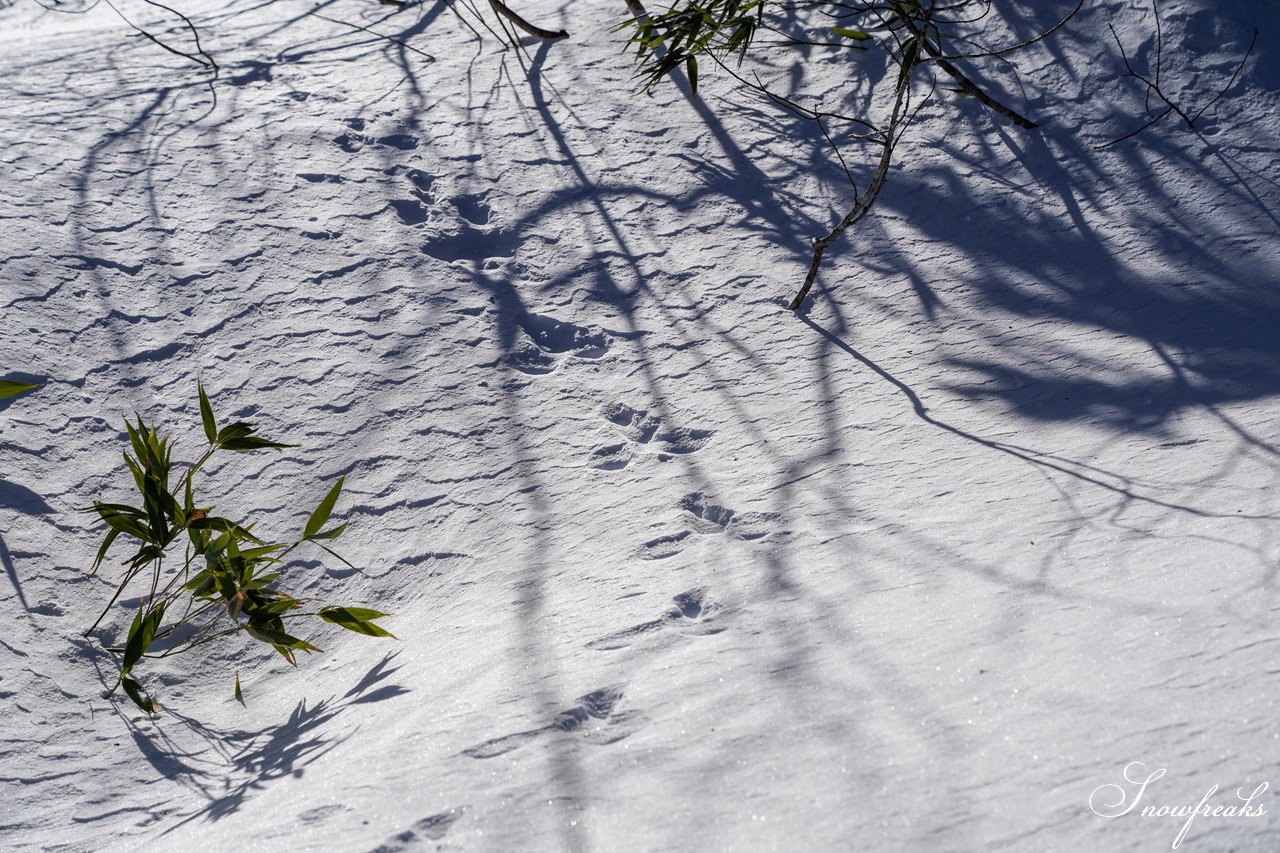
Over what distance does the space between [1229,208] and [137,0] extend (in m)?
4.59

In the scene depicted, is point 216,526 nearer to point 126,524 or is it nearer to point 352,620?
point 126,524

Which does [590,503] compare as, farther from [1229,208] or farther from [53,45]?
[53,45]

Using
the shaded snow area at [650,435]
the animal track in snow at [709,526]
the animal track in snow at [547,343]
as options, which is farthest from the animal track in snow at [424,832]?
the animal track in snow at [547,343]

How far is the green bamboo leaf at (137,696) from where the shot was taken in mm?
1482

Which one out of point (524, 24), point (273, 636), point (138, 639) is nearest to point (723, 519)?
point (273, 636)

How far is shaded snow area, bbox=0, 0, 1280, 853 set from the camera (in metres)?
1.07

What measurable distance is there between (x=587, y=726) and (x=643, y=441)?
3.02 feet

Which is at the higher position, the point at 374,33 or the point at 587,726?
the point at 374,33

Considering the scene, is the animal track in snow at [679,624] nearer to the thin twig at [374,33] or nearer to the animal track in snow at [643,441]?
the animal track in snow at [643,441]
